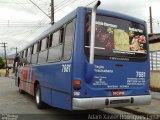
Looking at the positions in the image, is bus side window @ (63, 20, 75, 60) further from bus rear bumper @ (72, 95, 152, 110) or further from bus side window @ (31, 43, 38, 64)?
bus side window @ (31, 43, 38, 64)

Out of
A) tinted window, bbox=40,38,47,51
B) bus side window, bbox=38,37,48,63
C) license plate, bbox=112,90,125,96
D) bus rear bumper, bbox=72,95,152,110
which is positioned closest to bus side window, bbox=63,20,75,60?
bus rear bumper, bbox=72,95,152,110

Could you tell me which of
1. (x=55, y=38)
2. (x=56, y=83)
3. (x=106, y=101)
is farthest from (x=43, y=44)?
(x=106, y=101)

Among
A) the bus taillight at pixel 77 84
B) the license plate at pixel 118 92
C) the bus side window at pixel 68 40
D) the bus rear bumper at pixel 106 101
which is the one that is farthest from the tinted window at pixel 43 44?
the bus rear bumper at pixel 106 101

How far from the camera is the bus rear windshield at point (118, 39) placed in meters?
7.99

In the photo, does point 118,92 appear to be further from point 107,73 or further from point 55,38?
point 55,38

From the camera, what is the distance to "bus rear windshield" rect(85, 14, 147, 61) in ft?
26.2

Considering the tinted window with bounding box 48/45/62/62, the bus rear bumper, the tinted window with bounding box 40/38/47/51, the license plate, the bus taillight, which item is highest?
the tinted window with bounding box 40/38/47/51

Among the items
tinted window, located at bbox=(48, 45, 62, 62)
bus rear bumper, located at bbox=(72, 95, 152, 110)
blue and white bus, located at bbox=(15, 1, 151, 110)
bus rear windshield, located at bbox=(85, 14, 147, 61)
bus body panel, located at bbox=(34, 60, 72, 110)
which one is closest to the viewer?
bus rear bumper, located at bbox=(72, 95, 152, 110)

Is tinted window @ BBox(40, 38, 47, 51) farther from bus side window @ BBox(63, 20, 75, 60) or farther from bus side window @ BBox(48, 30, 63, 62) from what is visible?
bus side window @ BBox(63, 20, 75, 60)

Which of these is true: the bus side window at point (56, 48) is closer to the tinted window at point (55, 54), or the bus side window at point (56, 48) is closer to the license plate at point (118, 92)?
the tinted window at point (55, 54)

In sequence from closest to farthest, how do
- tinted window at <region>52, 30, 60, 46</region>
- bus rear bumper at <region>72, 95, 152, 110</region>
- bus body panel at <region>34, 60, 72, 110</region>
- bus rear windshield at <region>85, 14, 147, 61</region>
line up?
bus rear bumper at <region>72, 95, 152, 110</region>, bus body panel at <region>34, 60, 72, 110</region>, bus rear windshield at <region>85, 14, 147, 61</region>, tinted window at <region>52, 30, 60, 46</region>

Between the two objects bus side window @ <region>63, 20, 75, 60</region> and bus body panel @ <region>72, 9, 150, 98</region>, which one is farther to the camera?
bus side window @ <region>63, 20, 75, 60</region>

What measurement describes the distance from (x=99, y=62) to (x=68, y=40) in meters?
1.07

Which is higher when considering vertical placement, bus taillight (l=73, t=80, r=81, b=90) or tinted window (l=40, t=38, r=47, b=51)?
tinted window (l=40, t=38, r=47, b=51)
